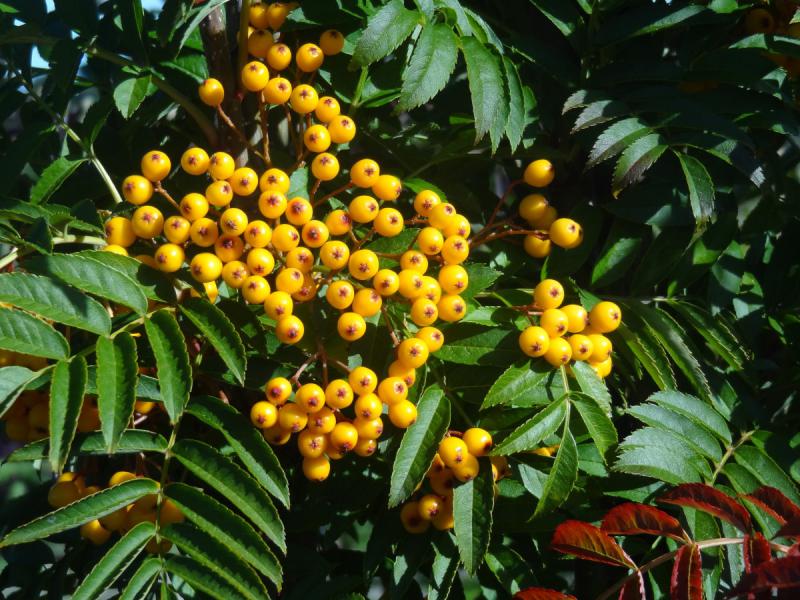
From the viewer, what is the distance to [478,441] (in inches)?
42.9

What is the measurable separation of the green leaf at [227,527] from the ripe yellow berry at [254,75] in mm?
580

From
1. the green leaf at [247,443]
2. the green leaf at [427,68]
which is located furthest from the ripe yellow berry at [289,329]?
the green leaf at [427,68]

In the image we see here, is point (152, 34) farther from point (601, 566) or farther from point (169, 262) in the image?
point (601, 566)

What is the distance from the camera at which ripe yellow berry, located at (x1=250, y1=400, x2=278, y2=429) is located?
1061mm

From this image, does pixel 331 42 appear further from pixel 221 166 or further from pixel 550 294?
pixel 550 294

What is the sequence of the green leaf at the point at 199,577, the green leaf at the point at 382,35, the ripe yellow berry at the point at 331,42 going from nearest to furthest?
the green leaf at the point at 199,577, the green leaf at the point at 382,35, the ripe yellow berry at the point at 331,42

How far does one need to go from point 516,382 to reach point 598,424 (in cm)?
13

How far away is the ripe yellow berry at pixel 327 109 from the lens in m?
1.17

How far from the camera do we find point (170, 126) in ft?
4.78

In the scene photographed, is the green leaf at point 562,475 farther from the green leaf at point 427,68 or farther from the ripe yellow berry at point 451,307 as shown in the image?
the green leaf at point 427,68

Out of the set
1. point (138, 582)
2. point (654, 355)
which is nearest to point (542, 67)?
point (654, 355)

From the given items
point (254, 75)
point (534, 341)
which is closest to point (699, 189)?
point (534, 341)

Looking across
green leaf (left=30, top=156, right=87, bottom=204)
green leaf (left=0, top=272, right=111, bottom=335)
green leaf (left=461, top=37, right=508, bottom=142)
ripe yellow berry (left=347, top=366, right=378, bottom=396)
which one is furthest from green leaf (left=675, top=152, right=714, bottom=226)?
green leaf (left=30, top=156, right=87, bottom=204)

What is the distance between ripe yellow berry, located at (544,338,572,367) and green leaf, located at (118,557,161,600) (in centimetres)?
60
